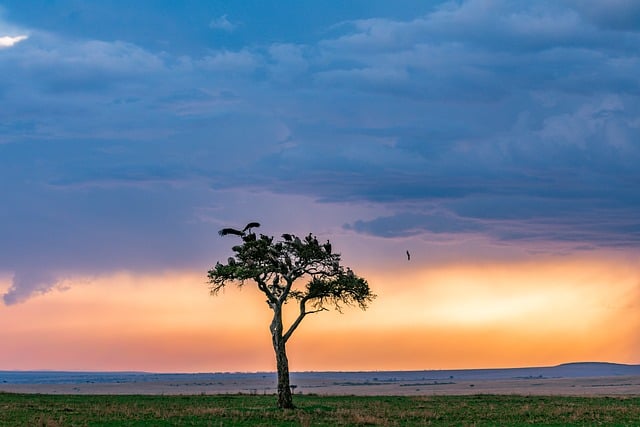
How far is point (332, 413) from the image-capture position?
5541 centimetres

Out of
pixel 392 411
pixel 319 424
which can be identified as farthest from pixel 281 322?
pixel 319 424

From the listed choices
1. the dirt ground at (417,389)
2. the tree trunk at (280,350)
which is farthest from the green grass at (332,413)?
the dirt ground at (417,389)

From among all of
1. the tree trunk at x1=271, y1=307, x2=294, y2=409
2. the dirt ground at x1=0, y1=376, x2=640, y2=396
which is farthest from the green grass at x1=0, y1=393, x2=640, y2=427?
the dirt ground at x1=0, y1=376, x2=640, y2=396

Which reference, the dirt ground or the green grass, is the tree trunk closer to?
the green grass

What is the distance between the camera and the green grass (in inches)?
1905

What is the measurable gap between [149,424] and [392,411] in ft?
56.9

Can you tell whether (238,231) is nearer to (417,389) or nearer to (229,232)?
(229,232)

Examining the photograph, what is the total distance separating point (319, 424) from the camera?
158ft

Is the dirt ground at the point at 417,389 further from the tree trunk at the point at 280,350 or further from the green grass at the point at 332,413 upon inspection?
the tree trunk at the point at 280,350

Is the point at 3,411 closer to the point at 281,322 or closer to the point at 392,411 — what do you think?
the point at 281,322

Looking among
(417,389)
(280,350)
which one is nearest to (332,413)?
(280,350)

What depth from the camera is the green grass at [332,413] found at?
48375 millimetres

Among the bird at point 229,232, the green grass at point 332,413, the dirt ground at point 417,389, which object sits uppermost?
the bird at point 229,232

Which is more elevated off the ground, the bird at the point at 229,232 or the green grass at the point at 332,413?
the bird at the point at 229,232
